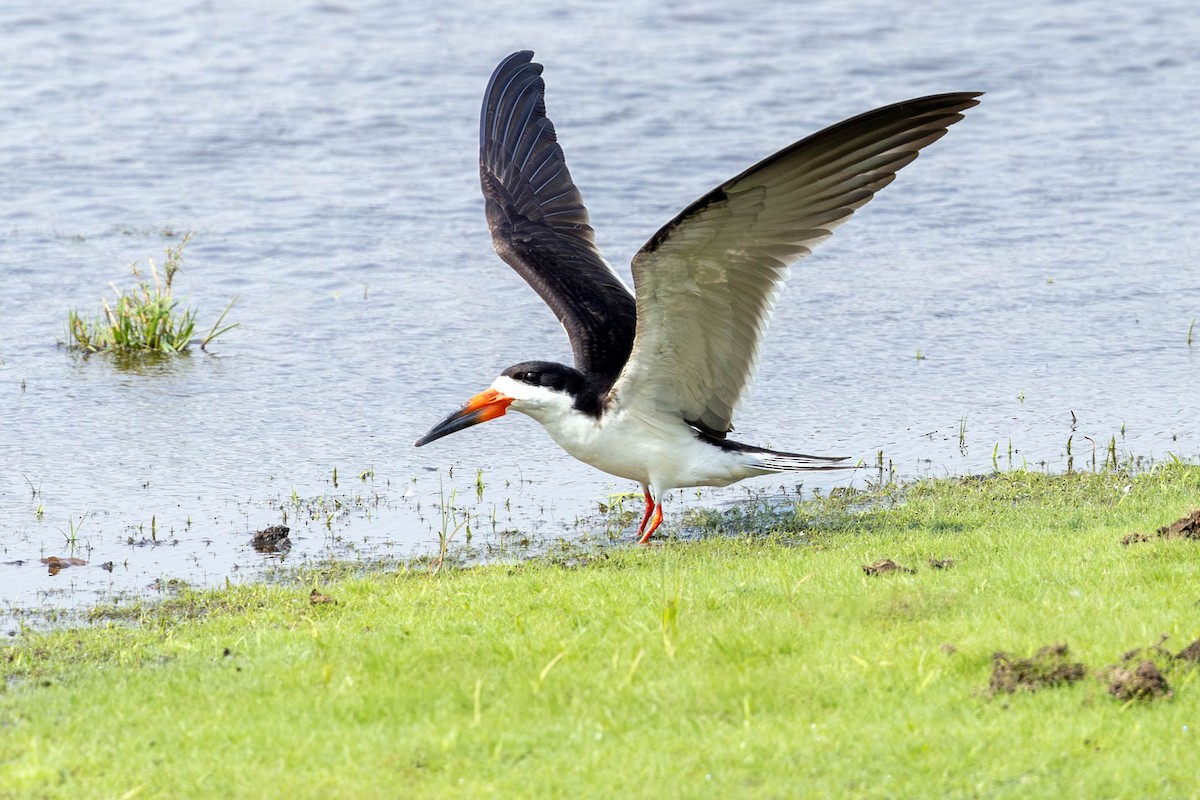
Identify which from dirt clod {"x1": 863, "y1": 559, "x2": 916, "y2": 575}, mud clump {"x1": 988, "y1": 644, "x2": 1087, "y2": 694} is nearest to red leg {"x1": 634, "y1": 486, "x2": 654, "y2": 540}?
dirt clod {"x1": 863, "y1": 559, "x2": 916, "y2": 575}

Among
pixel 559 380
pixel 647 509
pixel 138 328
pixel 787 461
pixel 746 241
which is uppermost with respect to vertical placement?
pixel 746 241

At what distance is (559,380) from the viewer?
25.8ft

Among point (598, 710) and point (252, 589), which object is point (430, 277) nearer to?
point (252, 589)

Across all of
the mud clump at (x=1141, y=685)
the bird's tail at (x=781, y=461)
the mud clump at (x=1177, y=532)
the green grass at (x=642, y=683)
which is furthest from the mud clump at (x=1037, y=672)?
the bird's tail at (x=781, y=461)

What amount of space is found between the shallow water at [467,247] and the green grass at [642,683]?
1315mm

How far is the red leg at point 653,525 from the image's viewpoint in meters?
7.75

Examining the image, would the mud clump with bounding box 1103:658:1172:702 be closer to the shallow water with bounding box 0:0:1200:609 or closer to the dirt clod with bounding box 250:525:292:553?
the shallow water with bounding box 0:0:1200:609

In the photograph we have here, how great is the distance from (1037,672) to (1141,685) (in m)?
0.33

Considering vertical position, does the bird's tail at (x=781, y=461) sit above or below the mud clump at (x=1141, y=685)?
above

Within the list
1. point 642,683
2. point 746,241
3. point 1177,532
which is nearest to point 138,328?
point 746,241

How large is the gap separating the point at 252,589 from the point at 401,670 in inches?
70.7

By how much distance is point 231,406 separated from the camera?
9898 mm

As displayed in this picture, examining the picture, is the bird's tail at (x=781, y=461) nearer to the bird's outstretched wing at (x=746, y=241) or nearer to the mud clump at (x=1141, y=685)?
the bird's outstretched wing at (x=746, y=241)

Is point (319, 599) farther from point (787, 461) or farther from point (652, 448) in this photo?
point (787, 461)
